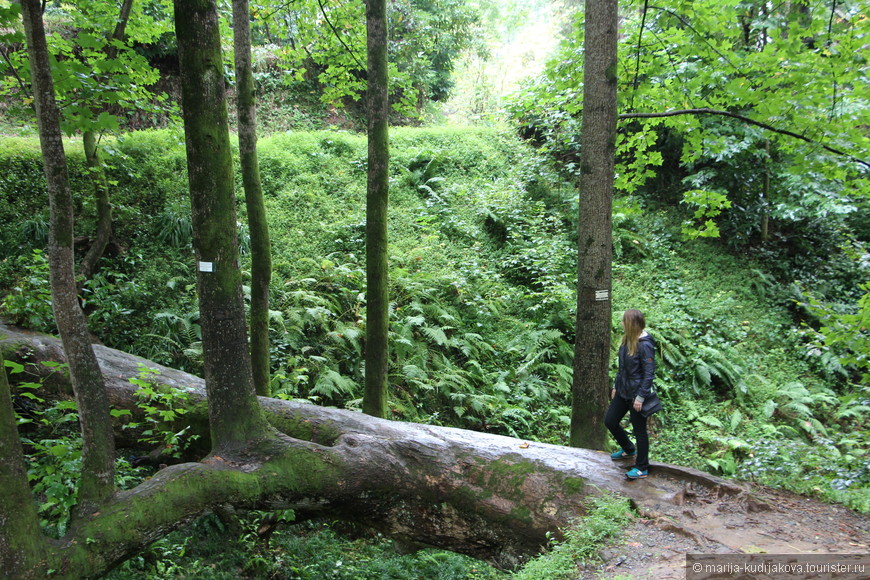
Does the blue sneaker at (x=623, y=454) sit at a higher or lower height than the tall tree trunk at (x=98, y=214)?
lower

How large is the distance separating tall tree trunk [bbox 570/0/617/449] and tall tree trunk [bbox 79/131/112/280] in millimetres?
8208

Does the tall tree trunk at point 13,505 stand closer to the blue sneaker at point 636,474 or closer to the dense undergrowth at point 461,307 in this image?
the dense undergrowth at point 461,307

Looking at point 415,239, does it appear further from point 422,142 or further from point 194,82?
point 194,82

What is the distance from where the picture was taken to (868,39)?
661 centimetres

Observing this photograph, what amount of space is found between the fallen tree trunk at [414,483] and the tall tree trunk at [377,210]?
105 cm

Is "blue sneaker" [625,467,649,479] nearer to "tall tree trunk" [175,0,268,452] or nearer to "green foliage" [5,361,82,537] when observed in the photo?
"tall tree trunk" [175,0,268,452]

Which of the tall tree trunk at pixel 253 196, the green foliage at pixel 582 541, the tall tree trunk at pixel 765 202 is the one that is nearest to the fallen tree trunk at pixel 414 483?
the green foliage at pixel 582 541

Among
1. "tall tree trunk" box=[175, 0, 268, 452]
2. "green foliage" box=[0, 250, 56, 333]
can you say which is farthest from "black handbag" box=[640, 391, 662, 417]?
"green foliage" box=[0, 250, 56, 333]

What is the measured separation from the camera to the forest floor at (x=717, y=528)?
3959mm

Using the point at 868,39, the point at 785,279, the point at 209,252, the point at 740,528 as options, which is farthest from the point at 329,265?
the point at 785,279

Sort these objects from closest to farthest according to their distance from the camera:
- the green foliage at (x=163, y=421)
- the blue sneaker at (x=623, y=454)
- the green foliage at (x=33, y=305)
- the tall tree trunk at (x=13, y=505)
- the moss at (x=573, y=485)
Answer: the tall tree trunk at (x=13, y=505)
the moss at (x=573, y=485)
the green foliage at (x=163, y=421)
the blue sneaker at (x=623, y=454)
the green foliage at (x=33, y=305)

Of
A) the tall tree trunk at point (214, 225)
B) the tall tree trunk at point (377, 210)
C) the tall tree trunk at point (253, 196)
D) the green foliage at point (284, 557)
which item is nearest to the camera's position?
the tall tree trunk at point (214, 225)

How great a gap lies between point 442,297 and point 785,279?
32.4 feet

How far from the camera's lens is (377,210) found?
649 centimetres
